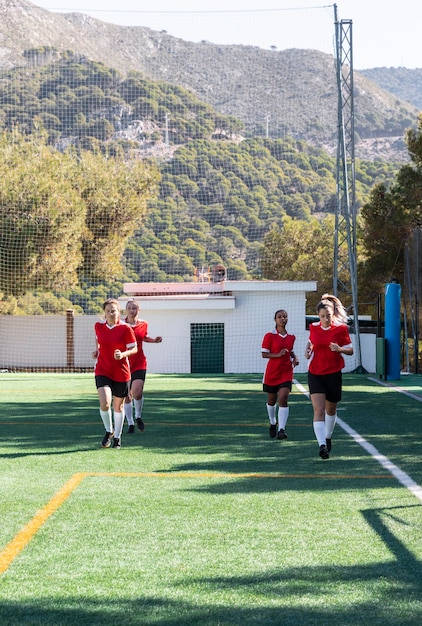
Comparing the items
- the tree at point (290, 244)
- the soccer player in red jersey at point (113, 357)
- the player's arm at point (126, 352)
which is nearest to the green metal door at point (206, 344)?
the tree at point (290, 244)

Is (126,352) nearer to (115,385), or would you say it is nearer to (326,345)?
(115,385)

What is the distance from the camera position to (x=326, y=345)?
9594mm

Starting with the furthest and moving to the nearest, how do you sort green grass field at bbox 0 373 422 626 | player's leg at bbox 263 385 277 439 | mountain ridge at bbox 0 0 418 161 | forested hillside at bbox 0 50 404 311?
1. mountain ridge at bbox 0 0 418 161
2. forested hillside at bbox 0 50 404 311
3. player's leg at bbox 263 385 277 439
4. green grass field at bbox 0 373 422 626

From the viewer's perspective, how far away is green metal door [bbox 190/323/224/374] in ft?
118

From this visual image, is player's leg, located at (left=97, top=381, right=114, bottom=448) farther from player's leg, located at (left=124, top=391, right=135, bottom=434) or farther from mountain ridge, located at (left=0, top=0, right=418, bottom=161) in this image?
mountain ridge, located at (left=0, top=0, right=418, bottom=161)

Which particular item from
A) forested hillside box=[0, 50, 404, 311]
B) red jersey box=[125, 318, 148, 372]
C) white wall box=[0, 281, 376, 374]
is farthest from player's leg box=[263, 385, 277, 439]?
forested hillside box=[0, 50, 404, 311]

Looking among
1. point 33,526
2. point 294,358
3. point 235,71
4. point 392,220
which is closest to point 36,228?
point 392,220

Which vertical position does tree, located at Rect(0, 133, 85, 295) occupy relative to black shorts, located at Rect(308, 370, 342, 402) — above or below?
above

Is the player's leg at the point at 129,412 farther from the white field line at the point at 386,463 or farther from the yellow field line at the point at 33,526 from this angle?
the yellow field line at the point at 33,526

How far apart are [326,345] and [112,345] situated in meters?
2.35

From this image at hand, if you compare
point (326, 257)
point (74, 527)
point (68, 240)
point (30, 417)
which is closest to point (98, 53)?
point (326, 257)

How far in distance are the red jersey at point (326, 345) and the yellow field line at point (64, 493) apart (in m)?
1.39

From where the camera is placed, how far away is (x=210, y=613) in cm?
446

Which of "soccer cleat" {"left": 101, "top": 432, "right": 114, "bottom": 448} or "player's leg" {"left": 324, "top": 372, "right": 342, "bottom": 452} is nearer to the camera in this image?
"player's leg" {"left": 324, "top": 372, "right": 342, "bottom": 452}
